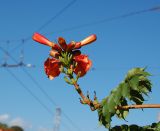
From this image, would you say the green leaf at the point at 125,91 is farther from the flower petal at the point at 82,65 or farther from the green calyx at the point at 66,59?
the green calyx at the point at 66,59

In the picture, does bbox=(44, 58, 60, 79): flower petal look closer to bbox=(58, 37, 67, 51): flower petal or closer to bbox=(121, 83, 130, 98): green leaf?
bbox=(58, 37, 67, 51): flower petal

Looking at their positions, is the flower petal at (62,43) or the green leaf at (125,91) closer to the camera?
the green leaf at (125,91)

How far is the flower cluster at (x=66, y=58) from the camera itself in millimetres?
3092

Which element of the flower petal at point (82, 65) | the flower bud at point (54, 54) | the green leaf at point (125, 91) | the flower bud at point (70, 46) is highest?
the flower bud at point (70, 46)

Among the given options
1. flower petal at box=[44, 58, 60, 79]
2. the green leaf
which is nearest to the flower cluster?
flower petal at box=[44, 58, 60, 79]

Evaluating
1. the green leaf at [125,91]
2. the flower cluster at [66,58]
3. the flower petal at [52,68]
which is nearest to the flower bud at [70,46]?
the flower cluster at [66,58]

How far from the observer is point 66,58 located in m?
3.12

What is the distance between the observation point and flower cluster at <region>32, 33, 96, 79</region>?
309 cm

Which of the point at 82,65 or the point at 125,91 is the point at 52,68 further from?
the point at 125,91

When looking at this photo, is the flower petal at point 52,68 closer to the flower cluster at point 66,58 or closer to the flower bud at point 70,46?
the flower cluster at point 66,58

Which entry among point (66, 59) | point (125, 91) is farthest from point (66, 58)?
point (125, 91)

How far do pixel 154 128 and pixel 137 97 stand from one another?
297 mm

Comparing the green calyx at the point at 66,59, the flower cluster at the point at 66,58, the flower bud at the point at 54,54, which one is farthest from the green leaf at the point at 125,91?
the flower bud at the point at 54,54

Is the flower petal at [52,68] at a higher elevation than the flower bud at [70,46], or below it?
below
